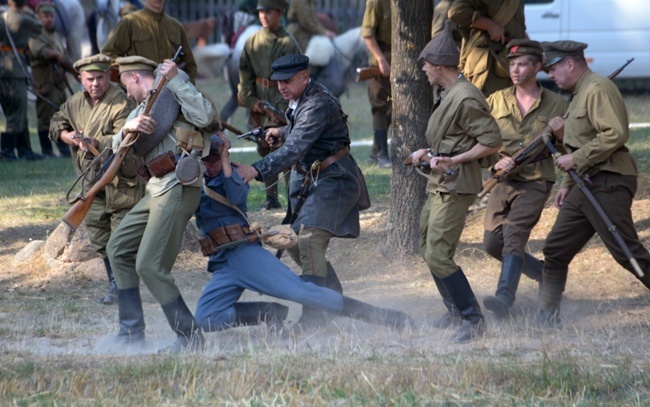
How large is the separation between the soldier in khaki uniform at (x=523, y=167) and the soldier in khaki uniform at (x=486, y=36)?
1578 millimetres

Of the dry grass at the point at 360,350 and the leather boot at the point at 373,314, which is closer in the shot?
the dry grass at the point at 360,350

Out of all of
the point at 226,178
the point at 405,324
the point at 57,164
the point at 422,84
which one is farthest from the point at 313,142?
the point at 57,164

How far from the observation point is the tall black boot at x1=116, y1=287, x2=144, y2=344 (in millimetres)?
6629

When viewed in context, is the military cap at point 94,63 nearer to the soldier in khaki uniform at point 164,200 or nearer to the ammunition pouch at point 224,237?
the soldier in khaki uniform at point 164,200

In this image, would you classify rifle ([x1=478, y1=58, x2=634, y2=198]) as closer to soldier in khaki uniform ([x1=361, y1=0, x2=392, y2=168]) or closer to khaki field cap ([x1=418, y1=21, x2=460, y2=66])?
khaki field cap ([x1=418, y1=21, x2=460, y2=66])

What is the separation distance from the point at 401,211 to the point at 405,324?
7.21 ft

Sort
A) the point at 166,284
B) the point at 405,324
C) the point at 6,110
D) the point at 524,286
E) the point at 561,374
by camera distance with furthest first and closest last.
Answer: the point at 6,110 → the point at 524,286 → the point at 405,324 → the point at 166,284 → the point at 561,374

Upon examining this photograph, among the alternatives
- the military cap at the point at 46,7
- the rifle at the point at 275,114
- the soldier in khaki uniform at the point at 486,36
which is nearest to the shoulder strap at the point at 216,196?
the rifle at the point at 275,114

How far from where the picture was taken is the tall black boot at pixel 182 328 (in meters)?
6.39

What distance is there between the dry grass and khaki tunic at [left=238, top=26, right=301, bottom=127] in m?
1.92

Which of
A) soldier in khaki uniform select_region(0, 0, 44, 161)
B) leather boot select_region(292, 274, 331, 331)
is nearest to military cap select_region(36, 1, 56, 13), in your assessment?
soldier in khaki uniform select_region(0, 0, 44, 161)

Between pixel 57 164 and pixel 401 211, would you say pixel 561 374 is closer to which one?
pixel 401 211

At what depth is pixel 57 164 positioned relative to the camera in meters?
14.4

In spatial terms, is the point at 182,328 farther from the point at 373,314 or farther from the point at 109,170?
the point at 373,314
